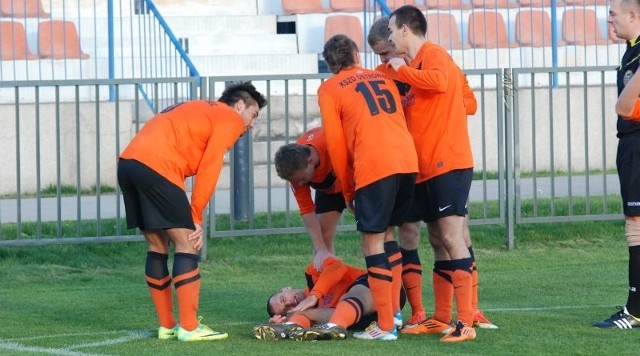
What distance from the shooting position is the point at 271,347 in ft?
23.0

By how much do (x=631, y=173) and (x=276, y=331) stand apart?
Result: 236 cm

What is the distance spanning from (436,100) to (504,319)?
1.60m

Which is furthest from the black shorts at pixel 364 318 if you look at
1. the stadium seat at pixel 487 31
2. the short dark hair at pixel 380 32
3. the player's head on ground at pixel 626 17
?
the stadium seat at pixel 487 31

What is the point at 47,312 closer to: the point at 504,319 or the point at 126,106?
the point at 504,319

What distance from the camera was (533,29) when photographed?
56.2 ft

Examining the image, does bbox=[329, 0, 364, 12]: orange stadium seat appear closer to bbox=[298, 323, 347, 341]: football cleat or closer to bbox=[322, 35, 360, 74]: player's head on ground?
bbox=[322, 35, 360, 74]: player's head on ground

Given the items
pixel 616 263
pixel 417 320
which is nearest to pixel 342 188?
pixel 417 320

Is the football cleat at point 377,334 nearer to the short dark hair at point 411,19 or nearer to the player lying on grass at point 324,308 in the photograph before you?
the player lying on grass at point 324,308

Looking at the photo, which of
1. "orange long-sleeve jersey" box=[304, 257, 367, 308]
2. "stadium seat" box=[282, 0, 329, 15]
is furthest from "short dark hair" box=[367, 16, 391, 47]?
"stadium seat" box=[282, 0, 329, 15]

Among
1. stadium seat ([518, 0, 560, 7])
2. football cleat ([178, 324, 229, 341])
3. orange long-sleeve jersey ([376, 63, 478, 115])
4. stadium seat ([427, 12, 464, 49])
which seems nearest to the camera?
football cleat ([178, 324, 229, 341])

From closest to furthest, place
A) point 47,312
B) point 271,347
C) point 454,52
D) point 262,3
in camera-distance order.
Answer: point 271,347 → point 47,312 → point 454,52 → point 262,3

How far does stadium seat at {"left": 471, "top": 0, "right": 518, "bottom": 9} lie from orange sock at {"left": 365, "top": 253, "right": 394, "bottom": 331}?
34.4 feet

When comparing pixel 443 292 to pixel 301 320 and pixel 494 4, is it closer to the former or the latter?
pixel 301 320

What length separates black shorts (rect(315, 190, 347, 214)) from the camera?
26.7ft
